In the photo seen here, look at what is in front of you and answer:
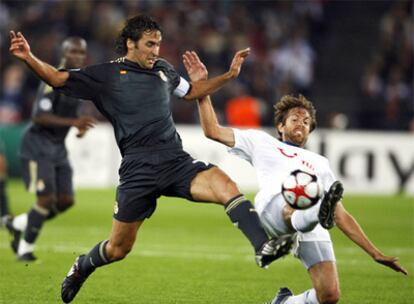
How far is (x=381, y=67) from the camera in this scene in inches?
959

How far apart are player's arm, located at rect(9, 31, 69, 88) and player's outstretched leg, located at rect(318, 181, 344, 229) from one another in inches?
92.7

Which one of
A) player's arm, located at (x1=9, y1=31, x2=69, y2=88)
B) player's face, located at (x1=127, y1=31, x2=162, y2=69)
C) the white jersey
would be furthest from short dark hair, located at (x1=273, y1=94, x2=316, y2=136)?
player's arm, located at (x1=9, y1=31, x2=69, y2=88)

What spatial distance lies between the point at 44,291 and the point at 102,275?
4.49 ft

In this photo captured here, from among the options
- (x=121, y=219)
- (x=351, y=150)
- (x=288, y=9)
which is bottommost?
(x=351, y=150)

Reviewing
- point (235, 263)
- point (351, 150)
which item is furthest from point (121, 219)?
point (351, 150)

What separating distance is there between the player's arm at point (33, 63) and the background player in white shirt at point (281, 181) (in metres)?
1.15

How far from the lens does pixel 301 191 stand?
23.0 feet

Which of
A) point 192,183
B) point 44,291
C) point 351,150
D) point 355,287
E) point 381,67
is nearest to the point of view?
point 192,183

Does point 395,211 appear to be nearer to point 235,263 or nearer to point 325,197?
point 235,263

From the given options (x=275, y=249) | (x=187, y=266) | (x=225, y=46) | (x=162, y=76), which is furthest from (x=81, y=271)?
(x=225, y=46)

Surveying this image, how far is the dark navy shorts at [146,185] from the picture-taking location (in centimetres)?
809

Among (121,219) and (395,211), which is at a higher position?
(121,219)

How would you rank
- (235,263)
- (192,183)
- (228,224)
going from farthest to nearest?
(228,224) < (235,263) < (192,183)

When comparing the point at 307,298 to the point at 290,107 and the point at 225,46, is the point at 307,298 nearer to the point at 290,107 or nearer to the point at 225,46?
the point at 290,107
